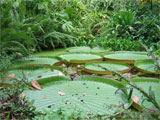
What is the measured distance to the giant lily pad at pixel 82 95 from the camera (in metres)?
1.20

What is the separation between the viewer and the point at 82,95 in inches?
53.5

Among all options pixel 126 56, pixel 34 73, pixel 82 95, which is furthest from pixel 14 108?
pixel 126 56

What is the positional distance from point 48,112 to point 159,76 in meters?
1.44

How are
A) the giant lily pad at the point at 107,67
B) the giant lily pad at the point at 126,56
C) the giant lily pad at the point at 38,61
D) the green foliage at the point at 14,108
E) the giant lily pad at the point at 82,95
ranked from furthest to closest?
1. the giant lily pad at the point at 126,56
2. the giant lily pad at the point at 38,61
3. the giant lily pad at the point at 107,67
4. the giant lily pad at the point at 82,95
5. the green foliage at the point at 14,108

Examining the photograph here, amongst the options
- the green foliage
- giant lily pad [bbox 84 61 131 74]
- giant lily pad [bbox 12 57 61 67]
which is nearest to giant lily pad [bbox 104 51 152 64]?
giant lily pad [bbox 84 61 131 74]

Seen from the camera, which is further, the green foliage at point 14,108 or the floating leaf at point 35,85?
the floating leaf at point 35,85

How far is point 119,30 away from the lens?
486cm

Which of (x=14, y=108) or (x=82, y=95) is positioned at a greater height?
(x=14, y=108)

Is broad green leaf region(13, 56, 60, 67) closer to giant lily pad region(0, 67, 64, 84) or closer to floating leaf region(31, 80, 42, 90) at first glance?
giant lily pad region(0, 67, 64, 84)

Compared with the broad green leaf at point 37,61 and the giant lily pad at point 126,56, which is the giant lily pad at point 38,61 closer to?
the broad green leaf at point 37,61

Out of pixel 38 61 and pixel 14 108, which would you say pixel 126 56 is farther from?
pixel 14 108

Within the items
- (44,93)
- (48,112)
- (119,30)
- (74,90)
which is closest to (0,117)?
(48,112)

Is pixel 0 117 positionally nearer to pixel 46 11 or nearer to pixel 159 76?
pixel 159 76

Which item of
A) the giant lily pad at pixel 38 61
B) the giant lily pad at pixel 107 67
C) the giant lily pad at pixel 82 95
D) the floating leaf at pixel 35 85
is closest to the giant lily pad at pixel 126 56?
the giant lily pad at pixel 107 67
